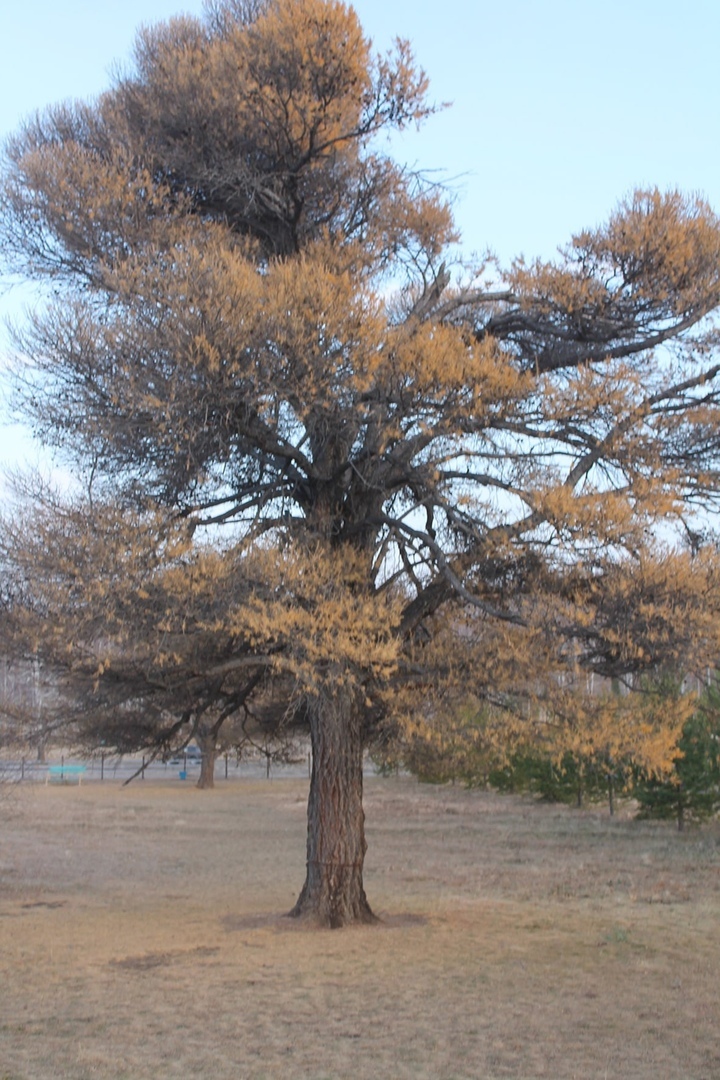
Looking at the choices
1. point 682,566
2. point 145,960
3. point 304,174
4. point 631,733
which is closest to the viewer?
point 682,566

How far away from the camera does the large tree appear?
358 inches

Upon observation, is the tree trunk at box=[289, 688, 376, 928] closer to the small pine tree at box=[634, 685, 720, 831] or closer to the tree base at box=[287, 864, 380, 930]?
the tree base at box=[287, 864, 380, 930]

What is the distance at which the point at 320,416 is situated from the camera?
974 cm

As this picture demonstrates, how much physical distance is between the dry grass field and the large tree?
5.90ft

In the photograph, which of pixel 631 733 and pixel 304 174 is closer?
pixel 631 733

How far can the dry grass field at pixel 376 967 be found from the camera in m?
6.79

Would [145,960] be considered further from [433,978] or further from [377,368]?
[377,368]

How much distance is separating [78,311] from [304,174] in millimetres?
3108

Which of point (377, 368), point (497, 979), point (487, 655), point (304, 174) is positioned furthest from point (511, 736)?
point (304, 174)

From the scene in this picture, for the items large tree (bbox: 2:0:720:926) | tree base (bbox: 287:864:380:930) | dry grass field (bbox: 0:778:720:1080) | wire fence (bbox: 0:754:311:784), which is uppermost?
large tree (bbox: 2:0:720:926)

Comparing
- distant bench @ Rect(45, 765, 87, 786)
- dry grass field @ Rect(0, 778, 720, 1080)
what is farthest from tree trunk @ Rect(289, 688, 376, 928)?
distant bench @ Rect(45, 765, 87, 786)

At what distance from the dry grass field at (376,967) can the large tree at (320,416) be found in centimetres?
180

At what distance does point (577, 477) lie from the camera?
33.4 ft

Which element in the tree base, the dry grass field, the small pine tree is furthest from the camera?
the small pine tree
